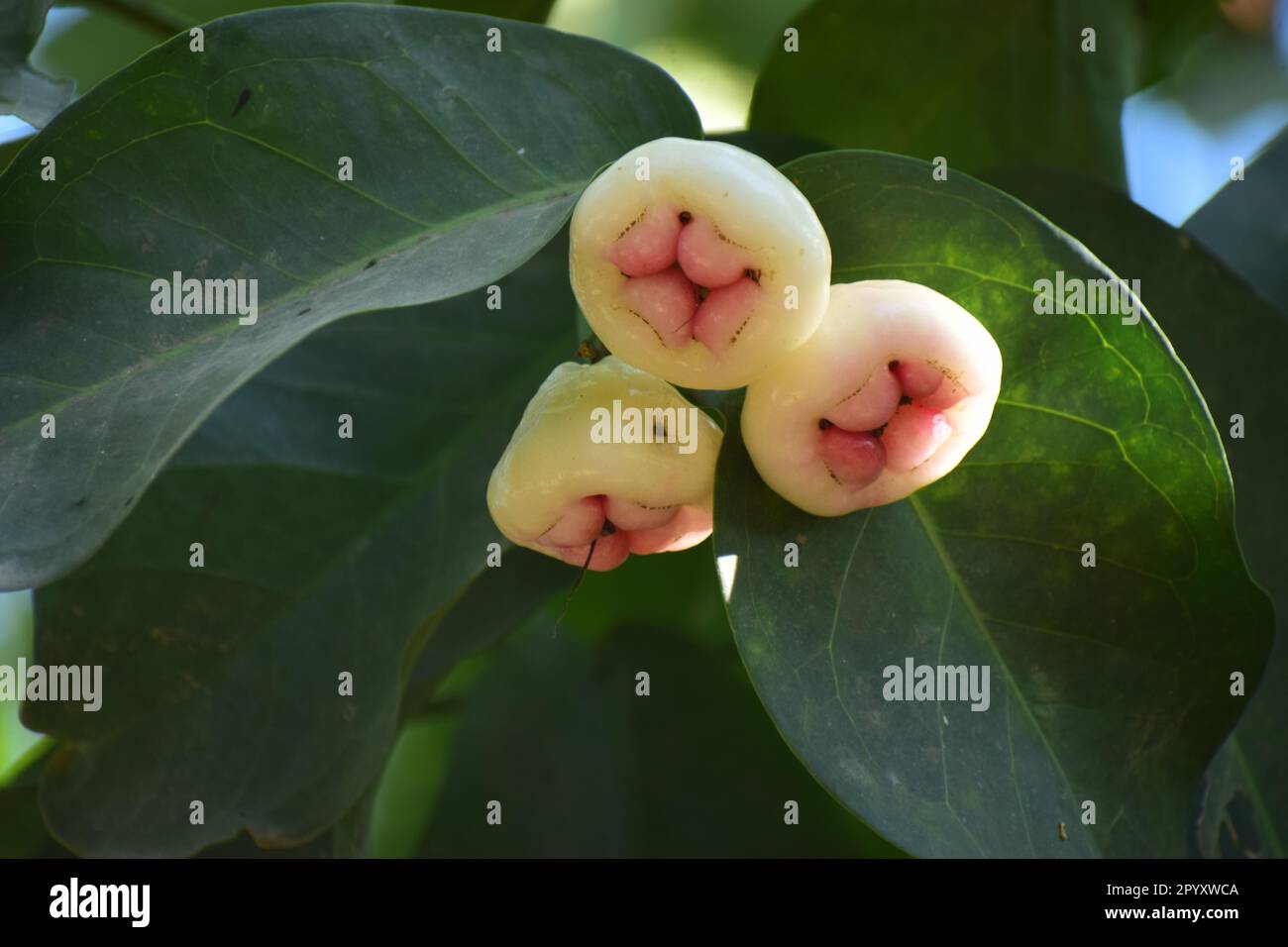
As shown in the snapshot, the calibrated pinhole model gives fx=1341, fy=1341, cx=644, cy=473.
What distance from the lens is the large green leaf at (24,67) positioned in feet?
3.50

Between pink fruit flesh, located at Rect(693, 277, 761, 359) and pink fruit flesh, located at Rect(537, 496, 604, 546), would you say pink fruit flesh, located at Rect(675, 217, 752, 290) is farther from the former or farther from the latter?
pink fruit flesh, located at Rect(537, 496, 604, 546)

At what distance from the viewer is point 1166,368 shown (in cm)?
92

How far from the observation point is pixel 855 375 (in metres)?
0.83

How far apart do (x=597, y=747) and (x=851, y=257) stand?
2.77 ft

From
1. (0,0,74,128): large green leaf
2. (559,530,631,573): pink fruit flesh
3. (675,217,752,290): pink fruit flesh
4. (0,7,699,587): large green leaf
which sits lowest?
(559,530,631,573): pink fruit flesh

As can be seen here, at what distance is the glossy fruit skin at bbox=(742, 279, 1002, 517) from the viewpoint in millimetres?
823

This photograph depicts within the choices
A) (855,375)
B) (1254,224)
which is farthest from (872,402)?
(1254,224)

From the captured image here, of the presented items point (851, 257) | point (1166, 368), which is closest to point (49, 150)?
point (851, 257)

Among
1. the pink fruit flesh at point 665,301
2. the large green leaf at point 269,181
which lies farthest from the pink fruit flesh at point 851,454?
the large green leaf at point 269,181

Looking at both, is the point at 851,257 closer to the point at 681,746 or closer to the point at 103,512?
the point at 103,512

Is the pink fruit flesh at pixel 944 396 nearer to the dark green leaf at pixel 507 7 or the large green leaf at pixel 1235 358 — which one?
the large green leaf at pixel 1235 358

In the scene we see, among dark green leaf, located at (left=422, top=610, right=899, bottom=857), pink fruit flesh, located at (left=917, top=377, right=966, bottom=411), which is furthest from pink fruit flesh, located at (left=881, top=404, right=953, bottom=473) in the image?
dark green leaf, located at (left=422, top=610, right=899, bottom=857)

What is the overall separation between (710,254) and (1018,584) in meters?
0.37

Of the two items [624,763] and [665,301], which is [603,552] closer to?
[665,301]
